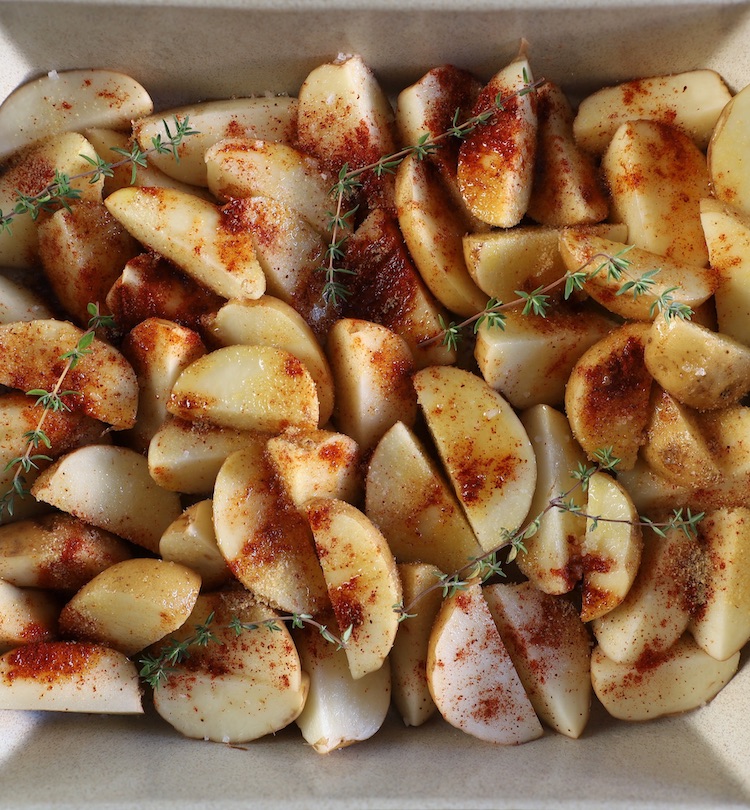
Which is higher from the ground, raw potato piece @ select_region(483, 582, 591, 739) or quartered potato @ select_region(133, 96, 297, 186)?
quartered potato @ select_region(133, 96, 297, 186)

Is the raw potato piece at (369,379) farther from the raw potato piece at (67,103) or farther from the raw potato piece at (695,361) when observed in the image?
the raw potato piece at (67,103)

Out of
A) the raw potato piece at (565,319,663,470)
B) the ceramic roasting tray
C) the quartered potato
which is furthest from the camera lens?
the quartered potato

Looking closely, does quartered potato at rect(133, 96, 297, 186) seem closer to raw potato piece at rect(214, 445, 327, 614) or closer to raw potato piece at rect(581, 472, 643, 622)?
raw potato piece at rect(214, 445, 327, 614)

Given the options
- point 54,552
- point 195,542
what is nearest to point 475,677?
point 195,542

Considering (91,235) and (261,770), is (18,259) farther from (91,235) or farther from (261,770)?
(261,770)

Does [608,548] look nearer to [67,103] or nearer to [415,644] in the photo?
[415,644]

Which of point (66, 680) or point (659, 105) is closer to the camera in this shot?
point (66, 680)

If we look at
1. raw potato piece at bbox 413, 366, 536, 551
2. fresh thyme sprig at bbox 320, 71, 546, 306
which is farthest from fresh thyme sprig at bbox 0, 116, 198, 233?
raw potato piece at bbox 413, 366, 536, 551
